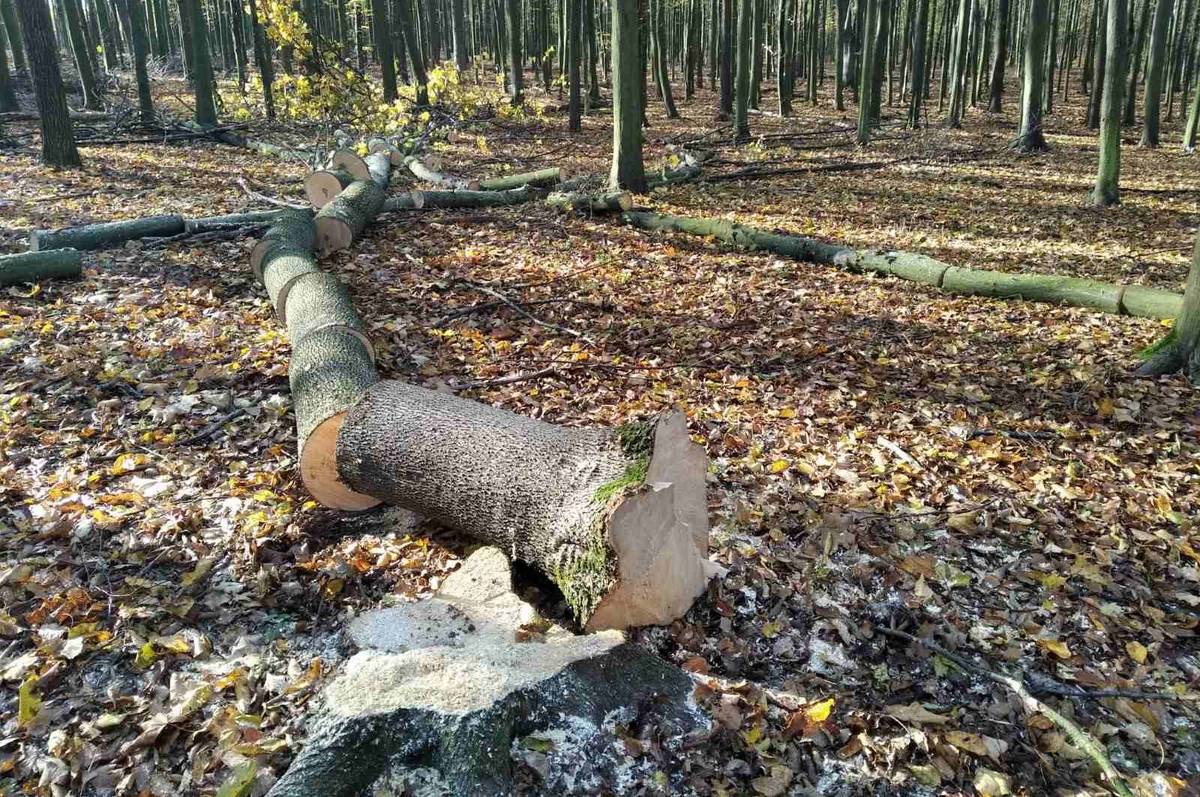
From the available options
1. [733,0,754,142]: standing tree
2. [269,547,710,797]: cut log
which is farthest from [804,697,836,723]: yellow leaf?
[733,0,754,142]: standing tree

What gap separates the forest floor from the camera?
8.62 ft

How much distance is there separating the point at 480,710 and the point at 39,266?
737cm

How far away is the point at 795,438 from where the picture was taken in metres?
4.66

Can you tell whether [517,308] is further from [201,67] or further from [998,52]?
[998,52]

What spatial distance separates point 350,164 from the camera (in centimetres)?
1117

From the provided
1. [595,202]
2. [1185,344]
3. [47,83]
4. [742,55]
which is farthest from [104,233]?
[742,55]

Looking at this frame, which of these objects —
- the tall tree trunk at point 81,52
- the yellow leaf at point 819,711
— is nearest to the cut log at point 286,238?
the yellow leaf at point 819,711

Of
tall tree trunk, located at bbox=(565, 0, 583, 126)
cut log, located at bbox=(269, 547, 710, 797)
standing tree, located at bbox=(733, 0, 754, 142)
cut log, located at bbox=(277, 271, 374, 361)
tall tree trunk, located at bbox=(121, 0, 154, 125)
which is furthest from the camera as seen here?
tall tree trunk, located at bbox=(565, 0, 583, 126)

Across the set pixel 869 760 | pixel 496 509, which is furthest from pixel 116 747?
pixel 869 760

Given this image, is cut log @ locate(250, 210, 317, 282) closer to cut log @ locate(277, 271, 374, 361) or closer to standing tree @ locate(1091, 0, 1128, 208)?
cut log @ locate(277, 271, 374, 361)

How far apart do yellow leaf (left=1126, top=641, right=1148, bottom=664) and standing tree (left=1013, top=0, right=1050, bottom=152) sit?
591 inches

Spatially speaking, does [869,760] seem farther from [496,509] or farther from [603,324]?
[603,324]

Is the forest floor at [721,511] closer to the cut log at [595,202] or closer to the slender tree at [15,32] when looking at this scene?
the cut log at [595,202]

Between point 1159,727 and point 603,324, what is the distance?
4.72 metres
